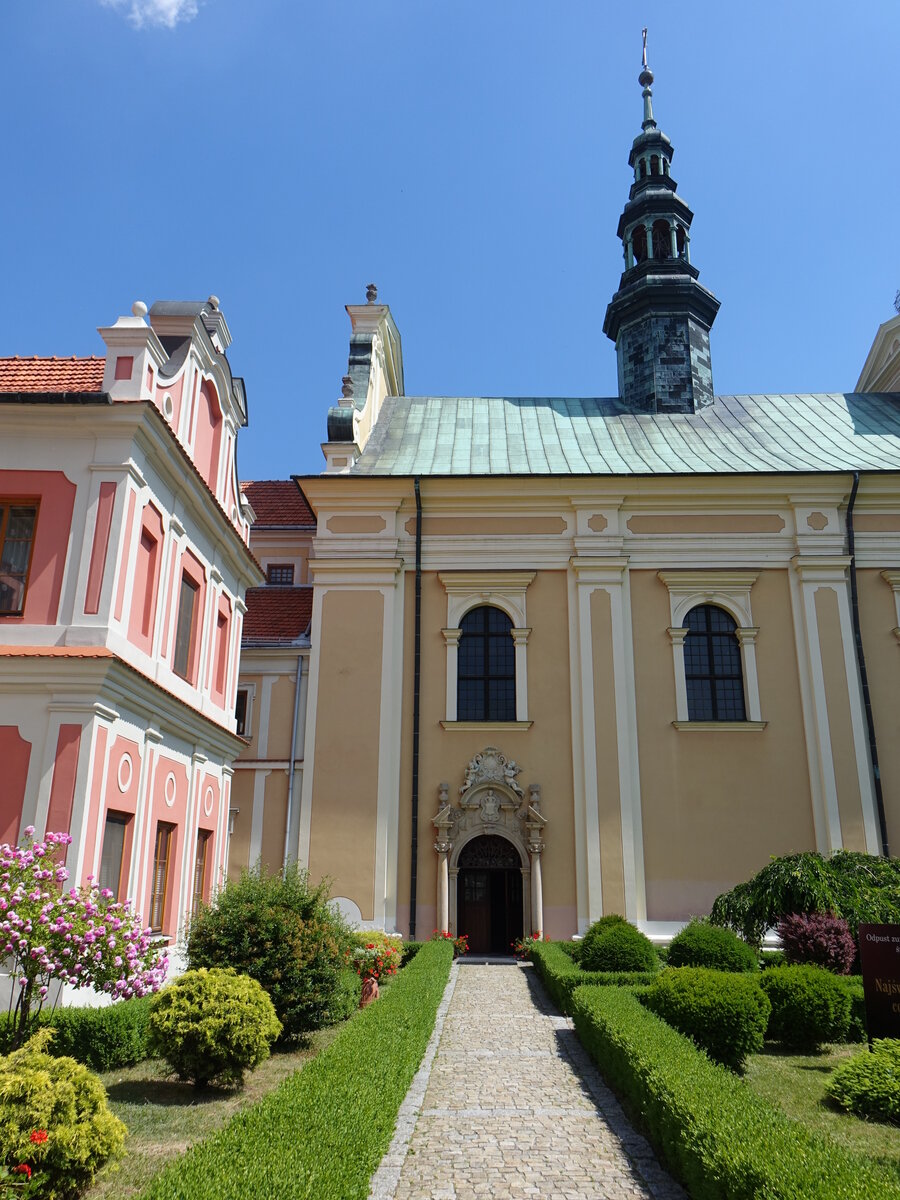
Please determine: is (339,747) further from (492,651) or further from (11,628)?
(11,628)

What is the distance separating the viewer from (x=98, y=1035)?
8844 millimetres

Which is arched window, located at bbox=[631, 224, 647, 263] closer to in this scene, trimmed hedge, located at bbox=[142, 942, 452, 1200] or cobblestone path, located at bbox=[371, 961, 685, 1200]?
cobblestone path, located at bbox=[371, 961, 685, 1200]

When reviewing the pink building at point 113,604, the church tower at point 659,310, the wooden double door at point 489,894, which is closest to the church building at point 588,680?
the wooden double door at point 489,894

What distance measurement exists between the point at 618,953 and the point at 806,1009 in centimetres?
353

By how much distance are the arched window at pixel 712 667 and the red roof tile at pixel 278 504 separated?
12.3 meters

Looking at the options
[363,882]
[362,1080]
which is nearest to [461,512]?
[363,882]

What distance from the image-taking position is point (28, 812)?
10.4 m

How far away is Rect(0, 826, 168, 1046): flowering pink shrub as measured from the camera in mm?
7707

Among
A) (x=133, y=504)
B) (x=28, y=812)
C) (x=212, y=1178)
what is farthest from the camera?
(x=133, y=504)

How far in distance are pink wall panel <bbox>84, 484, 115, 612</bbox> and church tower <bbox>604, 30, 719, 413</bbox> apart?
61.4 ft

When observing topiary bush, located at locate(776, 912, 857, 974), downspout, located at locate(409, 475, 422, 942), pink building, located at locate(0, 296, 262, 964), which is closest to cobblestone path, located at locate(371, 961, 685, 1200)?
topiary bush, located at locate(776, 912, 857, 974)

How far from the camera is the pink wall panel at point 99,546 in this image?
37.8ft

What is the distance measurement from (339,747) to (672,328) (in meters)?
16.4

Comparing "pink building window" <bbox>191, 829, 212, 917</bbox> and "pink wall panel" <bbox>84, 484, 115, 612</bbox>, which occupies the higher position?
"pink wall panel" <bbox>84, 484, 115, 612</bbox>
